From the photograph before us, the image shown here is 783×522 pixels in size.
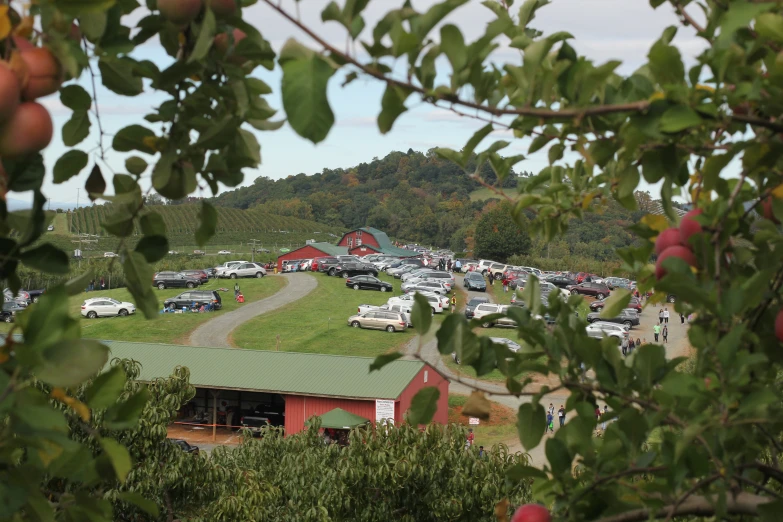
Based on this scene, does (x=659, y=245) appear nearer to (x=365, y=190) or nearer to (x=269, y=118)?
(x=269, y=118)

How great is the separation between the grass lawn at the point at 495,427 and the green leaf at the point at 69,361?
2074 cm

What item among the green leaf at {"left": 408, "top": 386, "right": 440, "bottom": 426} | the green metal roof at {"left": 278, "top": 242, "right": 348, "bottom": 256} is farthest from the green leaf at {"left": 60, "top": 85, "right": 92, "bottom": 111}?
the green metal roof at {"left": 278, "top": 242, "right": 348, "bottom": 256}

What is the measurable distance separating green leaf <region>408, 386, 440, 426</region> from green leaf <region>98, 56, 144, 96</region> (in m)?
0.88

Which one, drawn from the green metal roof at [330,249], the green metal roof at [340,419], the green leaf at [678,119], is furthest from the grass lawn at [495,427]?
the green metal roof at [330,249]

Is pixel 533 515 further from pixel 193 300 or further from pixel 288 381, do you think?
pixel 193 300

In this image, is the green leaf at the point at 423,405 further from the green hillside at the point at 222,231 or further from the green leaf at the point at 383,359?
the green hillside at the point at 222,231

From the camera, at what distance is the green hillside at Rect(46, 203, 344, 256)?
213 feet

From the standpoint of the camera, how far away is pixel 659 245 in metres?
1.93

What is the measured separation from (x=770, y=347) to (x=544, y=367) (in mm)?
535

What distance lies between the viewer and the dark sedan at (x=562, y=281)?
46.6 metres

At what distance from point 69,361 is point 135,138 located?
0.57 meters

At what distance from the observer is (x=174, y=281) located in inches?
1726

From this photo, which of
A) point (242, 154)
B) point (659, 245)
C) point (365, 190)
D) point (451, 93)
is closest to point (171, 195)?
point (242, 154)

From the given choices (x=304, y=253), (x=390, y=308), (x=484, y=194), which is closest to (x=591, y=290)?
(x=390, y=308)
